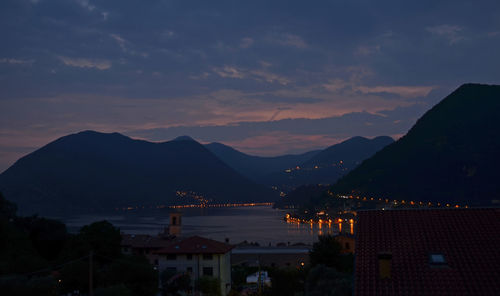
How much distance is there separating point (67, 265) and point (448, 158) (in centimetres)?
10685

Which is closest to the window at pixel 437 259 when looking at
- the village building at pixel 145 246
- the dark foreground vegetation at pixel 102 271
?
the dark foreground vegetation at pixel 102 271

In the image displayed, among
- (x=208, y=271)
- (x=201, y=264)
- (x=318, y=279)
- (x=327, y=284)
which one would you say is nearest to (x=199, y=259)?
(x=201, y=264)

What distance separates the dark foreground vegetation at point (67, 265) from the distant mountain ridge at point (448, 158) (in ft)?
266

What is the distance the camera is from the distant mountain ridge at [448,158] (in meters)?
108

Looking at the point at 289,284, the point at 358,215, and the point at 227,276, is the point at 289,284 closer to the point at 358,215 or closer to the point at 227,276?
the point at 358,215

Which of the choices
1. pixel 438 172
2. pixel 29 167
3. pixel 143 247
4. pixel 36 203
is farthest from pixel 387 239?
pixel 29 167

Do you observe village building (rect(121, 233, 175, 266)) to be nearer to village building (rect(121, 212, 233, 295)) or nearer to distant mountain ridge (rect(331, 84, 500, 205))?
village building (rect(121, 212, 233, 295))

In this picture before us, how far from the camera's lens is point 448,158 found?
118 meters

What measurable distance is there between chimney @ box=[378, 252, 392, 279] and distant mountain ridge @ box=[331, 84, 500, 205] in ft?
314

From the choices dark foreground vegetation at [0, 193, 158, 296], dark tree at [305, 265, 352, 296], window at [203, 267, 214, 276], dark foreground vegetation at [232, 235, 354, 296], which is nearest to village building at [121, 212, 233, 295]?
window at [203, 267, 214, 276]

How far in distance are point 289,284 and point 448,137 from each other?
11365 cm

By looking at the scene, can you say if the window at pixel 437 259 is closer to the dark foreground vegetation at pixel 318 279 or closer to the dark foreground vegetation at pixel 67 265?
the dark foreground vegetation at pixel 318 279

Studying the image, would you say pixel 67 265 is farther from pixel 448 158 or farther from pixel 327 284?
pixel 448 158

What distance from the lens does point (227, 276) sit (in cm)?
3347
